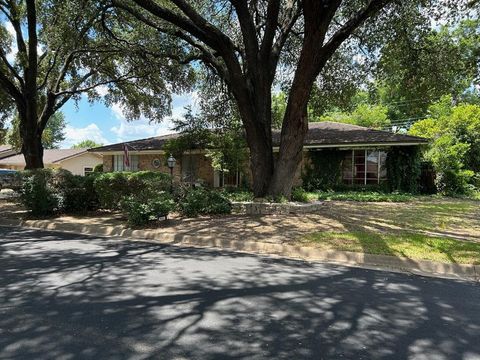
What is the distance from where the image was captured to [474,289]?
18.6 ft

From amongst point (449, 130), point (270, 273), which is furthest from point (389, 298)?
point (449, 130)

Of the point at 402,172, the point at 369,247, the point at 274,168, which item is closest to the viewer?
the point at 369,247

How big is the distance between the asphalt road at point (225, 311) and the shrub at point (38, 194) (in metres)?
5.93

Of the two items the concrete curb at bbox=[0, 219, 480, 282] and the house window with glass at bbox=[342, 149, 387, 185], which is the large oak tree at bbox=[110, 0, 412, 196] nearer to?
the concrete curb at bbox=[0, 219, 480, 282]

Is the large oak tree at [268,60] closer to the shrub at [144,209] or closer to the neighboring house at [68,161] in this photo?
the shrub at [144,209]

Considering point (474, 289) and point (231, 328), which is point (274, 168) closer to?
point (474, 289)

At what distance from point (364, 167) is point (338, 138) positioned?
7.36 feet

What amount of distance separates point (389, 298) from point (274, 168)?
28.2 feet

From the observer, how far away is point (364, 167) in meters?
22.3

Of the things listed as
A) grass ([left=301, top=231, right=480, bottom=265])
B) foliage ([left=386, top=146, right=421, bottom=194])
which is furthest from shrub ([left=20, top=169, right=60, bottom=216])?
foliage ([left=386, top=146, right=421, bottom=194])

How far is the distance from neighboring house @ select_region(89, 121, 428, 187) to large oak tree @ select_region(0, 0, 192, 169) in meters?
2.90

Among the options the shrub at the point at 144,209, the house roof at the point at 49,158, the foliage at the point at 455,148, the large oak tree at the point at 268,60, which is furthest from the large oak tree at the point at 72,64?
the house roof at the point at 49,158

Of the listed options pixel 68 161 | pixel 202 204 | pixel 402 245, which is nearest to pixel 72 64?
pixel 202 204

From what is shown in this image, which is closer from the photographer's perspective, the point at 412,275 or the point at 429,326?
the point at 429,326
